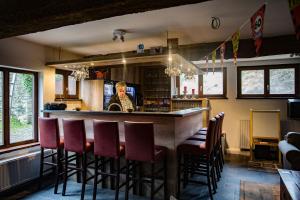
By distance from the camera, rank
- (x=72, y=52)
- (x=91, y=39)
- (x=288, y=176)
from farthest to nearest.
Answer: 1. (x=72, y=52)
2. (x=91, y=39)
3. (x=288, y=176)

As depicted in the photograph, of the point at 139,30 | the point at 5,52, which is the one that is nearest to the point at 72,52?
the point at 5,52

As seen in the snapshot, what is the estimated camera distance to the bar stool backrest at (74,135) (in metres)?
3.09

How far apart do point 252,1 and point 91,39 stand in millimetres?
2660

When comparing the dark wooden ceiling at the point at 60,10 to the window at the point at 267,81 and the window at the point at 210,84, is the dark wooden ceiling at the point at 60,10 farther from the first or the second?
the window at the point at 267,81

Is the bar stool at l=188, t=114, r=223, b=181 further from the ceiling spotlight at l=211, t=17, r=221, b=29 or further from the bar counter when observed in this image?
the ceiling spotlight at l=211, t=17, r=221, b=29

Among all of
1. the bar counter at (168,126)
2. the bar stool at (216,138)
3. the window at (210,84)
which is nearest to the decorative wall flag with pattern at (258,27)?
the bar counter at (168,126)

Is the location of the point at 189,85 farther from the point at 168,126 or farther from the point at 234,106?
the point at 168,126

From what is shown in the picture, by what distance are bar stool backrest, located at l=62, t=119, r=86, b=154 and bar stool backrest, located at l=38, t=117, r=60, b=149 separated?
0.67 feet

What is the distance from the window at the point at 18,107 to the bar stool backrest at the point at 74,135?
1339 millimetres

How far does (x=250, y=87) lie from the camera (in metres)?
5.72

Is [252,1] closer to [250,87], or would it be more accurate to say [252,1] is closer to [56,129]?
[56,129]

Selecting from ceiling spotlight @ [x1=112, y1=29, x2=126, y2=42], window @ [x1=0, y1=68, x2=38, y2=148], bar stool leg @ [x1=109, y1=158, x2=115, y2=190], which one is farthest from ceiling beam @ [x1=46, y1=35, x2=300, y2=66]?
bar stool leg @ [x1=109, y1=158, x2=115, y2=190]

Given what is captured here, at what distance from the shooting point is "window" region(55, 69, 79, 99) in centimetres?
487

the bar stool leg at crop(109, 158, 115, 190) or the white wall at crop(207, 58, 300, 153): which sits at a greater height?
the white wall at crop(207, 58, 300, 153)
